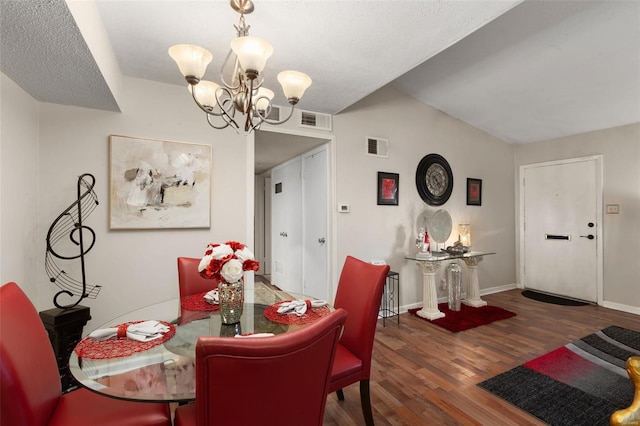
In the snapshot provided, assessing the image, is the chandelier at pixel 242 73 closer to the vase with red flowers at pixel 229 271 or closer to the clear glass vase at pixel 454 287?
the vase with red flowers at pixel 229 271

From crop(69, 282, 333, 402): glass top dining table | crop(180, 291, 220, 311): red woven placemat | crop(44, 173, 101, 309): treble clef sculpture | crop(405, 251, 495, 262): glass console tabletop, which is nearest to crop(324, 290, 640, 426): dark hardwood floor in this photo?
crop(405, 251, 495, 262): glass console tabletop

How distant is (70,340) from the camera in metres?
2.05

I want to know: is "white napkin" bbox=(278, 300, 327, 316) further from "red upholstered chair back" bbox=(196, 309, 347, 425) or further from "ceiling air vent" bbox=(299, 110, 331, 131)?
"ceiling air vent" bbox=(299, 110, 331, 131)

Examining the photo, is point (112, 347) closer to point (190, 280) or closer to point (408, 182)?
point (190, 280)

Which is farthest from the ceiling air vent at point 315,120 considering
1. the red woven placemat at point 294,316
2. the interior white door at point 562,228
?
the interior white door at point 562,228

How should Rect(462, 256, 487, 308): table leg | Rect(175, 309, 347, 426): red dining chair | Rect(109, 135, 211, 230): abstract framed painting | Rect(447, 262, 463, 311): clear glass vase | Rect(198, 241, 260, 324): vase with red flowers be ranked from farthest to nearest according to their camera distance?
Rect(462, 256, 487, 308): table leg, Rect(447, 262, 463, 311): clear glass vase, Rect(109, 135, 211, 230): abstract framed painting, Rect(198, 241, 260, 324): vase with red flowers, Rect(175, 309, 347, 426): red dining chair

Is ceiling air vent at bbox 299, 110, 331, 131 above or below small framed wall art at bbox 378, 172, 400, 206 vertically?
above

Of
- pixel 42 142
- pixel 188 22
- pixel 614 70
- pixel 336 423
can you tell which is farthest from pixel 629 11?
pixel 42 142

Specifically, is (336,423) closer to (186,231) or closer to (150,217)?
(186,231)

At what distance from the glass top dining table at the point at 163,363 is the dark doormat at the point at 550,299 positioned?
4390mm

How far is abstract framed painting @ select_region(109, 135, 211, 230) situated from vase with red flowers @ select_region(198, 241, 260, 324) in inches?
53.2

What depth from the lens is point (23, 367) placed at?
95 cm

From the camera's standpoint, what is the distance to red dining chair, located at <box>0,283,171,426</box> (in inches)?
33.6

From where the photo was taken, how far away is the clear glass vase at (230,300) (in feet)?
4.74
